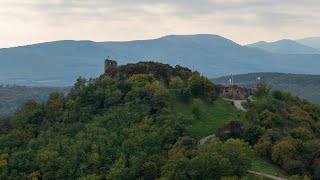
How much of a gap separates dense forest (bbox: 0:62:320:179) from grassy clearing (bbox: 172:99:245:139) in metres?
0.14

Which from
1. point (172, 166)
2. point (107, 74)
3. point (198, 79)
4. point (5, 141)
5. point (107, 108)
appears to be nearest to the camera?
point (172, 166)

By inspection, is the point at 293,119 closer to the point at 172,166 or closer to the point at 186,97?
the point at 186,97

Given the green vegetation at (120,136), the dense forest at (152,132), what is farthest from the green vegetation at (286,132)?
the green vegetation at (120,136)

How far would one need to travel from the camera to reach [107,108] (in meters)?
71.8

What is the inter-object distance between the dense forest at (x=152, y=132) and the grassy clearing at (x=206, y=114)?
145 millimetres

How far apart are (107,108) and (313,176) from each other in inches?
1171

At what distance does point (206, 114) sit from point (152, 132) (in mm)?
13381

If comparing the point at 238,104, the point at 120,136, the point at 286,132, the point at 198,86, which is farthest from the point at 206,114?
the point at 120,136

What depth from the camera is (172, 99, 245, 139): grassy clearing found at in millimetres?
67562

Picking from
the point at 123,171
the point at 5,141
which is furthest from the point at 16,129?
the point at 123,171

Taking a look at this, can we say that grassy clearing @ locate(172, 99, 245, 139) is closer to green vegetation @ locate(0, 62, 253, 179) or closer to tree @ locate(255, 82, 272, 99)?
green vegetation @ locate(0, 62, 253, 179)

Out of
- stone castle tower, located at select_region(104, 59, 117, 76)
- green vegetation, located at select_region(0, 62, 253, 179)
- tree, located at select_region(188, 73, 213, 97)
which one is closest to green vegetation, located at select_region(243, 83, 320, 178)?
green vegetation, located at select_region(0, 62, 253, 179)

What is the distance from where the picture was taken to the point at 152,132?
6175 centimetres

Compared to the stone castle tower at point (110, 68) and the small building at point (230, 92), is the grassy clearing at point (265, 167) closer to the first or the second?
the small building at point (230, 92)
